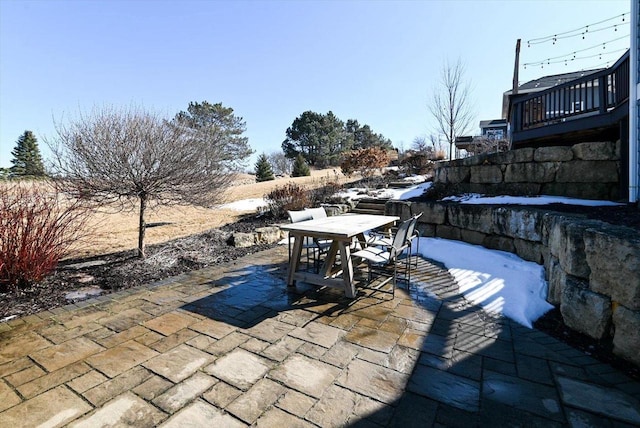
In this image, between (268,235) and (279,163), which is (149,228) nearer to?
(268,235)

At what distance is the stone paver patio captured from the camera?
161 cm

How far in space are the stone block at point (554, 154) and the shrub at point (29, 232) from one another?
7236 mm

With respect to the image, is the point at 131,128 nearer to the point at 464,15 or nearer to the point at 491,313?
the point at 491,313

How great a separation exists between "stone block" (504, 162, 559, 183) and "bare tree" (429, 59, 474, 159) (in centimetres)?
787

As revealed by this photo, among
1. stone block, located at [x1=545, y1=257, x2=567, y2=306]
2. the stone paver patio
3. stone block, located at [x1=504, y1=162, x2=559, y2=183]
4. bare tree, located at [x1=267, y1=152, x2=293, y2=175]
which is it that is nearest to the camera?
the stone paver patio

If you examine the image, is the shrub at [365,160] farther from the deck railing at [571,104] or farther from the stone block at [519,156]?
the stone block at [519,156]

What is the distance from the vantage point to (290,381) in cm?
190

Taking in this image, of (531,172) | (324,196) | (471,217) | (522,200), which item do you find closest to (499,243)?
(471,217)

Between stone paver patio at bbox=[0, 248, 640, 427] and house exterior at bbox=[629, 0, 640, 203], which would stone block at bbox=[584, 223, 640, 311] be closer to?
stone paver patio at bbox=[0, 248, 640, 427]

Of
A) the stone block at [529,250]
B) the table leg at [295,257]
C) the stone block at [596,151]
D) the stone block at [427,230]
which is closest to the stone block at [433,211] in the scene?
the stone block at [427,230]

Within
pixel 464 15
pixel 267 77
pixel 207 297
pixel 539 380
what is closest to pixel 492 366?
pixel 539 380

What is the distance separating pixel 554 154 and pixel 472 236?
189cm

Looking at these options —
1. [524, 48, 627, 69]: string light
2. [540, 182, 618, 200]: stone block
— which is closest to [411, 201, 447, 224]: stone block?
[540, 182, 618, 200]: stone block

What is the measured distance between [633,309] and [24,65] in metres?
9.52
